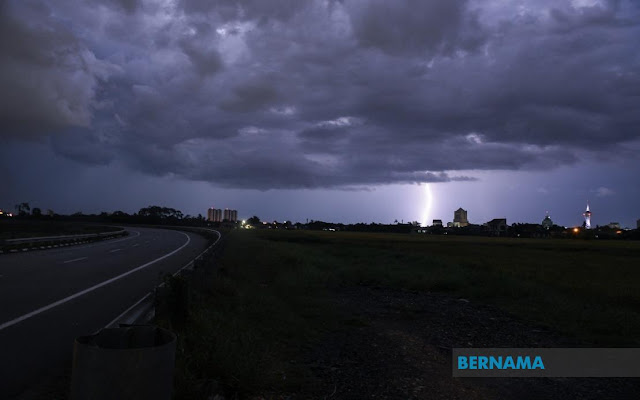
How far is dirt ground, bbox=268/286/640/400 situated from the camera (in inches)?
248

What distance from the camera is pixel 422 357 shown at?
26.1 ft

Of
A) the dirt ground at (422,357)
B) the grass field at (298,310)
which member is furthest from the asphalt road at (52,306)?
the dirt ground at (422,357)

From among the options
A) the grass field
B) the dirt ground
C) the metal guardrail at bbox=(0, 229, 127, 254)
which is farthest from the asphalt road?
the metal guardrail at bbox=(0, 229, 127, 254)

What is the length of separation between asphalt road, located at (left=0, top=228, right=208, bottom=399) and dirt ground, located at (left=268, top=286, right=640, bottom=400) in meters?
3.28

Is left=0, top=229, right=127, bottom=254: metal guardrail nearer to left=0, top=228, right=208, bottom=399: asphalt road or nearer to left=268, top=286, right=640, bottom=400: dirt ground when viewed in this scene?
left=0, top=228, right=208, bottom=399: asphalt road

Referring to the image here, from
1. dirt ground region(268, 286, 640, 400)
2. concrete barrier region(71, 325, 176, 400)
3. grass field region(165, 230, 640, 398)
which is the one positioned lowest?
dirt ground region(268, 286, 640, 400)

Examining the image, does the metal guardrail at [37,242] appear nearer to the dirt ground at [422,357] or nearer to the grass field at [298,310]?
the grass field at [298,310]

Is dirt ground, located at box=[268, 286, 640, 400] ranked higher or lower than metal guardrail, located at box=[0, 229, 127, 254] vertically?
lower

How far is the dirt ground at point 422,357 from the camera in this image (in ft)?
20.7

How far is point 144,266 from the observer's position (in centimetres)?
1933

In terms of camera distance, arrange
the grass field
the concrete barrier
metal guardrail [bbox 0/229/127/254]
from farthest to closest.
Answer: metal guardrail [bbox 0/229/127/254], the grass field, the concrete barrier

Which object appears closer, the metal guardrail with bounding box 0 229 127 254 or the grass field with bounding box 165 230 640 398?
the grass field with bounding box 165 230 640 398

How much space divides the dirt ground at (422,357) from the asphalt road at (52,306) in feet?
10.8

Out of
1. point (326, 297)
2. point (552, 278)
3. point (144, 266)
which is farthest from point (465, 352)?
point (552, 278)
